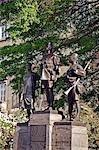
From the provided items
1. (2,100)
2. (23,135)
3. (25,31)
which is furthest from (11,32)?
(2,100)

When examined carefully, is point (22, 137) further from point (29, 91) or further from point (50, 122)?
point (29, 91)

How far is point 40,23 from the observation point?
20.0 metres

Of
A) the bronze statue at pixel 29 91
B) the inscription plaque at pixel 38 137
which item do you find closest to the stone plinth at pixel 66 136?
the inscription plaque at pixel 38 137

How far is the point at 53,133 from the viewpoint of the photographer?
573 inches

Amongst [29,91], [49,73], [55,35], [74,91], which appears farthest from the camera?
[55,35]

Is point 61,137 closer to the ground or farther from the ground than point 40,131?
closer to the ground

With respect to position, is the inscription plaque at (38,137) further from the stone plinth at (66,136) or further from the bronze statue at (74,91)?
the bronze statue at (74,91)

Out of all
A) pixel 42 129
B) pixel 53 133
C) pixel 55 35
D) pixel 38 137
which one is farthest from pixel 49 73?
pixel 55 35

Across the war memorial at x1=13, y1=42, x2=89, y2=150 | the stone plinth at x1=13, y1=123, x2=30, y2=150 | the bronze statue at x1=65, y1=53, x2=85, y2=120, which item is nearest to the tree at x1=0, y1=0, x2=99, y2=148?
the war memorial at x1=13, y1=42, x2=89, y2=150

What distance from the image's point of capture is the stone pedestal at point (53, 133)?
14.5 m

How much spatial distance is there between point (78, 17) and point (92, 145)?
9.02 metres

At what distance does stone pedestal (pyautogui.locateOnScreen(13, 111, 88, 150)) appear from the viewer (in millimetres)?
14453

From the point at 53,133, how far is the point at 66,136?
388mm

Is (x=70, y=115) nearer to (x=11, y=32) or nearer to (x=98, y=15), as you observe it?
(x=11, y=32)
